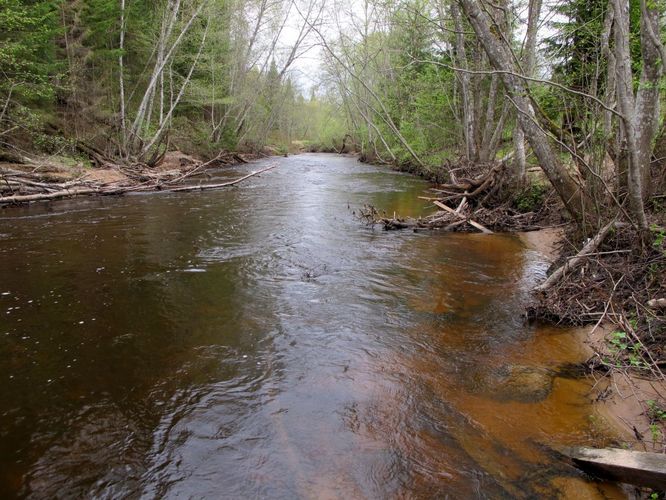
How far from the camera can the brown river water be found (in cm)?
301

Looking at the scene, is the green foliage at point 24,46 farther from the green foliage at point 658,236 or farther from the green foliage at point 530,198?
the green foliage at point 658,236

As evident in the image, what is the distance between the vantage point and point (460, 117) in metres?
19.8

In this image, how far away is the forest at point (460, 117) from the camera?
17.4 ft

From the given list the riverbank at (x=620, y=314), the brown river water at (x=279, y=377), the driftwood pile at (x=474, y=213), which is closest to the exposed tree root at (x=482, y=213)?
the driftwood pile at (x=474, y=213)

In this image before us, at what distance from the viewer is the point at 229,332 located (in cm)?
505

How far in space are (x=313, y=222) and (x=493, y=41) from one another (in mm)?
6029

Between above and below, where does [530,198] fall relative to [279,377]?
above

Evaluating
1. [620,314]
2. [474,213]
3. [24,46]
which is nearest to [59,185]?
[24,46]

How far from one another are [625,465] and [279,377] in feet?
9.32

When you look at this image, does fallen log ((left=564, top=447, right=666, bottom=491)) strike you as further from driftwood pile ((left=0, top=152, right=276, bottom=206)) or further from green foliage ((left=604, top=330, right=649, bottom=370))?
driftwood pile ((left=0, top=152, right=276, bottom=206))

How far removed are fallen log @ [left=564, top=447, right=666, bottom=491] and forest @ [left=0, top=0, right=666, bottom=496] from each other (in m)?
0.46

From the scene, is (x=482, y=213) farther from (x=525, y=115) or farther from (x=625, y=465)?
(x=625, y=465)

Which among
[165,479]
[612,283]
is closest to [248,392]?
[165,479]

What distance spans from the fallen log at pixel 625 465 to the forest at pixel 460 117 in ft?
1.51
